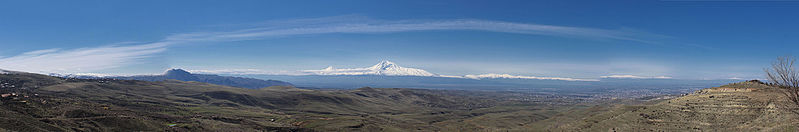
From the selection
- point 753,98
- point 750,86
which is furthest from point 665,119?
point 750,86

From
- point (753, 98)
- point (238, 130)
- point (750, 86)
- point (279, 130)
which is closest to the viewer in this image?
point (753, 98)

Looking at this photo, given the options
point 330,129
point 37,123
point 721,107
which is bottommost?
point 330,129

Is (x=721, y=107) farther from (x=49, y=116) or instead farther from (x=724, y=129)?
(x=49, y=116)

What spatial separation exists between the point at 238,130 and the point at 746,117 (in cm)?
10445

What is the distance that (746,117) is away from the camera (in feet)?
162

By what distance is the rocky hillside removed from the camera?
1816 inches

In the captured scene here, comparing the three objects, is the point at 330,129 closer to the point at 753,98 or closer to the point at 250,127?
the point at 250,127

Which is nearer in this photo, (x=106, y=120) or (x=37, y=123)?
(x=37, y=123)

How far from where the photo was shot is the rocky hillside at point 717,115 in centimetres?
4612

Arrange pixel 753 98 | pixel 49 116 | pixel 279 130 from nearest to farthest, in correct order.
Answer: pixel 753 98 < pixel 49 116 < pixel 279 130

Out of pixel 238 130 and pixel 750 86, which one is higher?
pixel 750 86

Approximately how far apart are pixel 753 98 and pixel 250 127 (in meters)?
114

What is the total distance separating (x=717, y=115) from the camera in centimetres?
5341

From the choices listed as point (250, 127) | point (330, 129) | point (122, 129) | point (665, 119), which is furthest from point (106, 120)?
point (665, 119)
